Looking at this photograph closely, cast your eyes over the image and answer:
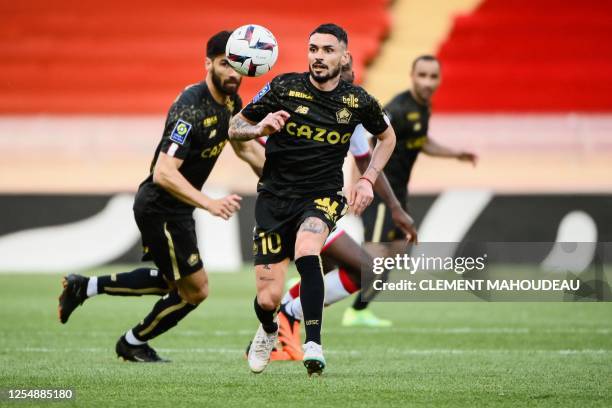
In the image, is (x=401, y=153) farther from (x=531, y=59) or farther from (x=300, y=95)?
(x=531, y=59)

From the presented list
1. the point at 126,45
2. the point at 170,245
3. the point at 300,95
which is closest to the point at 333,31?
the point at 300,95

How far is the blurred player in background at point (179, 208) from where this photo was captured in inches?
271

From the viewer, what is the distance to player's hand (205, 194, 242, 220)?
6109 millimetres

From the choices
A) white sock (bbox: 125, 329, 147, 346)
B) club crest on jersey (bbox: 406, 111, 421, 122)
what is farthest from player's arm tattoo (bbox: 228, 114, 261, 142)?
club crest on jersey (bbox: 406, 111, 421, 122)

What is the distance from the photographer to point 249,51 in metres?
6.67

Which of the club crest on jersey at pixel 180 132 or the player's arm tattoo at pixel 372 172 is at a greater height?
the club crest on jersey at pixel 180 132

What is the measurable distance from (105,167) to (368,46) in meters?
5.44

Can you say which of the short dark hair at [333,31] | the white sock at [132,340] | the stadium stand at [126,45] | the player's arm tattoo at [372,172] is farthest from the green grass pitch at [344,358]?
the stadium stand at [126,45]

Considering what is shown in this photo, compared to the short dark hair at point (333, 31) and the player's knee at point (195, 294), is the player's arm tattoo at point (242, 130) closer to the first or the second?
the short dark hair at point (333, 31)

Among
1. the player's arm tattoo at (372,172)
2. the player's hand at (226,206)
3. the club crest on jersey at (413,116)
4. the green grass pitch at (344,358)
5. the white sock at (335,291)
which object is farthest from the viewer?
the club crest on jersey at (413,116)

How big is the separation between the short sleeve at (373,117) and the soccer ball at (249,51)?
0.69 m

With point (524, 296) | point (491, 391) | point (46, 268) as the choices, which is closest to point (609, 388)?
point (491, 391)

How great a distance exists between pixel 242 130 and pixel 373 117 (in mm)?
793

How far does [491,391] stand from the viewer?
571cm
